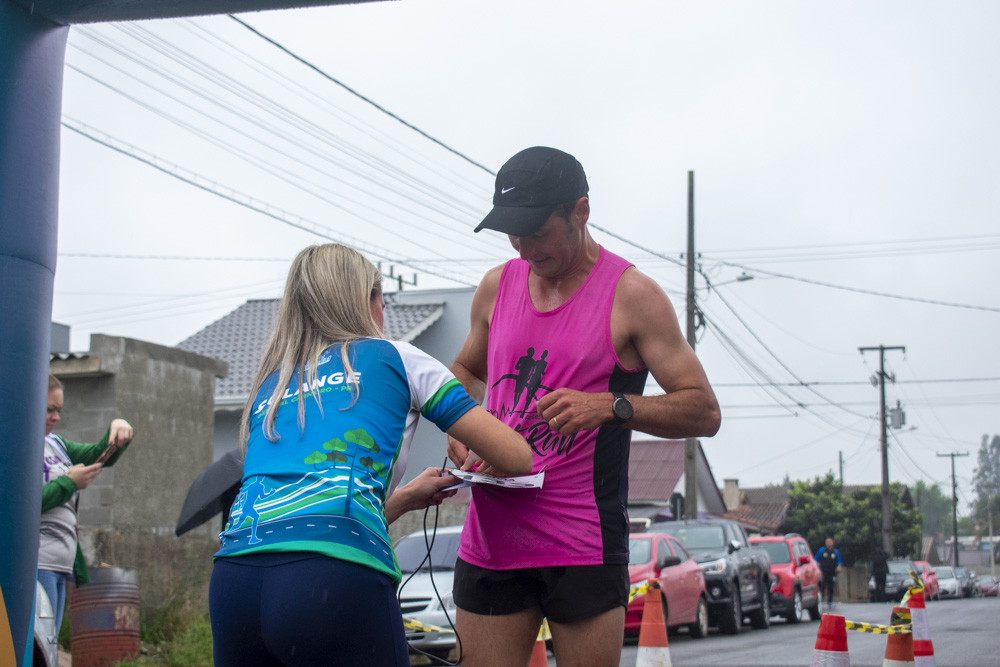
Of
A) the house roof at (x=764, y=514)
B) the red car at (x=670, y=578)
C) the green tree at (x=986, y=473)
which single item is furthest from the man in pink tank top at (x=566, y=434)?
the green tree at (x=986, y=473)

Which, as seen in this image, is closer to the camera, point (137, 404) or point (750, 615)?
point (137, 404)

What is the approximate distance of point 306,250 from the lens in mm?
2674

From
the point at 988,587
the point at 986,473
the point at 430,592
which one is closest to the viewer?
the point at 430,592

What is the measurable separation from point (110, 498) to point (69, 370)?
4.36ft

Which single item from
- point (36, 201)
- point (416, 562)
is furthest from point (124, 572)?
point (36, 201)

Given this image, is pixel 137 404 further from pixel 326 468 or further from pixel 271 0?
pixel 326 468

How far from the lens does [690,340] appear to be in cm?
2302

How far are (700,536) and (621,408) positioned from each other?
15.3 metres

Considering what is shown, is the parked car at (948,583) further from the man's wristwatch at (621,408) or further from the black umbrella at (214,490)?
the man's wristwatch at (621,408)

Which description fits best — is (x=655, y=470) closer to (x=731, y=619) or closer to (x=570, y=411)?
(x=731, y=619)

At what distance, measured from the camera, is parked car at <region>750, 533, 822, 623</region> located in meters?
20.2

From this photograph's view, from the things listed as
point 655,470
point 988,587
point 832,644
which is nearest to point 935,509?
point 988,587

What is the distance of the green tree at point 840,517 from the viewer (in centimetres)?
4781

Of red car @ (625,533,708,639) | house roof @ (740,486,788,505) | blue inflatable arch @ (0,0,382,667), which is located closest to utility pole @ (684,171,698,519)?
red car @ (625,533,708,639)
